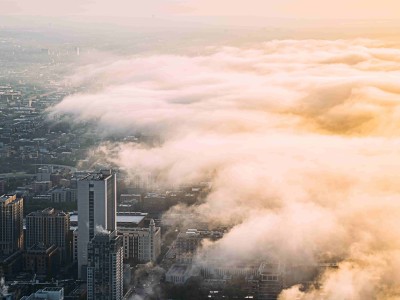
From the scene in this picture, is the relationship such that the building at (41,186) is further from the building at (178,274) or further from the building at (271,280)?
the building at (271,280)

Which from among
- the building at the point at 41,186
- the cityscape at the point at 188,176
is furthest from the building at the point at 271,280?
the building at the point at 41,186

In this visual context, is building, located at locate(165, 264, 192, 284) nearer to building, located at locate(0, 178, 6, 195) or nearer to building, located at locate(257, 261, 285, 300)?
building, located at locate(257, 261, 285, 300)

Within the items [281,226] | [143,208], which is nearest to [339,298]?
[281,226]

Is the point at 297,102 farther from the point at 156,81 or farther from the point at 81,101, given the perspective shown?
the point at 81,101

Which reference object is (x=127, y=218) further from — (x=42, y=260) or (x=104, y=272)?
(x=104, y=272)

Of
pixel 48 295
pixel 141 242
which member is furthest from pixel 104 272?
pixel 141 242

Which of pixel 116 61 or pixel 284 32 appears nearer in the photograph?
pixel 284 32
